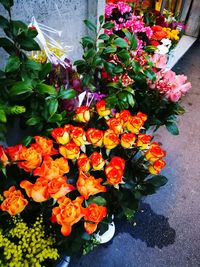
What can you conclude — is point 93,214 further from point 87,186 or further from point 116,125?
point 116,125

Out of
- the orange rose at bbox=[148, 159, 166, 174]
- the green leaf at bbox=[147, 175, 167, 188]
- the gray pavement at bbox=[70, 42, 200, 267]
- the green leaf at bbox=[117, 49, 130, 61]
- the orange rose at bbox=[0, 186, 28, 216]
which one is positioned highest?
the green leaf at bbox=[117, 49, 130, 61]

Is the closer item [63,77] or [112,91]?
[63,77]

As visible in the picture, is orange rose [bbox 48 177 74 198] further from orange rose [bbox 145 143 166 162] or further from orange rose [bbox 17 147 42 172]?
orange rose [bbox 145 143 166 162]

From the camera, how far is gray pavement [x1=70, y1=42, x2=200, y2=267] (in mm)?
1911

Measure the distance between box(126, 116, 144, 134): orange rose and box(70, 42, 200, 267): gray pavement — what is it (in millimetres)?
1097

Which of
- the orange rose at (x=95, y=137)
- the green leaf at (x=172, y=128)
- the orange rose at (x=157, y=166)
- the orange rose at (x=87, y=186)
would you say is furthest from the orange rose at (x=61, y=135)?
the green leaf at (x=172, y=128)

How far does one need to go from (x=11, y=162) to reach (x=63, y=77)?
552mm

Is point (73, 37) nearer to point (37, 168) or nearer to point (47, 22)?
point (47, 22)

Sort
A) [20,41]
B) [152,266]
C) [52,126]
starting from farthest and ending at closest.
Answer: [152,266] → [52,126] → [20,41]

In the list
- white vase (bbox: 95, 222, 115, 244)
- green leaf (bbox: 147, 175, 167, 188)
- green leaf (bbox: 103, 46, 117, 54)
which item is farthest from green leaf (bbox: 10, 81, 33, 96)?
white vase (bbox: 95, 222, 115, 244)

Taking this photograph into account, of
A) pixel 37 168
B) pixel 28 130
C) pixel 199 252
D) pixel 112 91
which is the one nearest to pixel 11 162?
pixel 37 168

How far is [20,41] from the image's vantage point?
1172mm

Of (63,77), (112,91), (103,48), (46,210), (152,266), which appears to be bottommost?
(152,266)

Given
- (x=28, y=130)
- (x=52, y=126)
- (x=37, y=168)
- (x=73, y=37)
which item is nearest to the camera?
(x=37, y=168)
